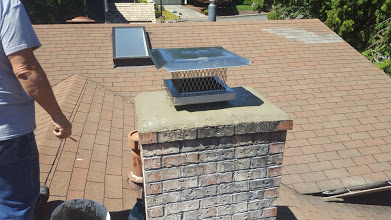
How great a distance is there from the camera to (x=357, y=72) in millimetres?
7109

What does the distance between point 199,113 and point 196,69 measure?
0.96ft

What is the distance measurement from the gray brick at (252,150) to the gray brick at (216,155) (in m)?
0.05

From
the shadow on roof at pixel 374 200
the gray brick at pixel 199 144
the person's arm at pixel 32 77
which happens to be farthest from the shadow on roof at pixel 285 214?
the shadow on roof at pixel 374 200

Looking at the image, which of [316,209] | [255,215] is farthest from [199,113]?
[316,209]

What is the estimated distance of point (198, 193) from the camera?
6.96ft

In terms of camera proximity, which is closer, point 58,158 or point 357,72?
point 58,158

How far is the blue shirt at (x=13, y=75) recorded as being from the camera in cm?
170

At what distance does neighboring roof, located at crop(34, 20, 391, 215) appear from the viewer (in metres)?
4.95

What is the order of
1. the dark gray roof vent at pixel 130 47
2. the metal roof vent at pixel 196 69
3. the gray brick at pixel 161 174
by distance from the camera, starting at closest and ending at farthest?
the gray brick at pixel 161 174, the metal roof vent at pixel 196 69, the dark gray roof vent at pixel 130 47

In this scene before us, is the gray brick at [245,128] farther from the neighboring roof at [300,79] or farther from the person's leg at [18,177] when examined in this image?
the neighboring roof at [300,79]

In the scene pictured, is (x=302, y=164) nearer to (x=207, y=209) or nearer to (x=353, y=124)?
(x=353, y=124)

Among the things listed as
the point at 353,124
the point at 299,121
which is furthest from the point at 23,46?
the point at 353,124

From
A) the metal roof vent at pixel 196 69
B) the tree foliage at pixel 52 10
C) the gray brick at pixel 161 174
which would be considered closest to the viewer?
the gray brick at pixel 161 174

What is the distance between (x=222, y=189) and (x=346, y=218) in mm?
2492
